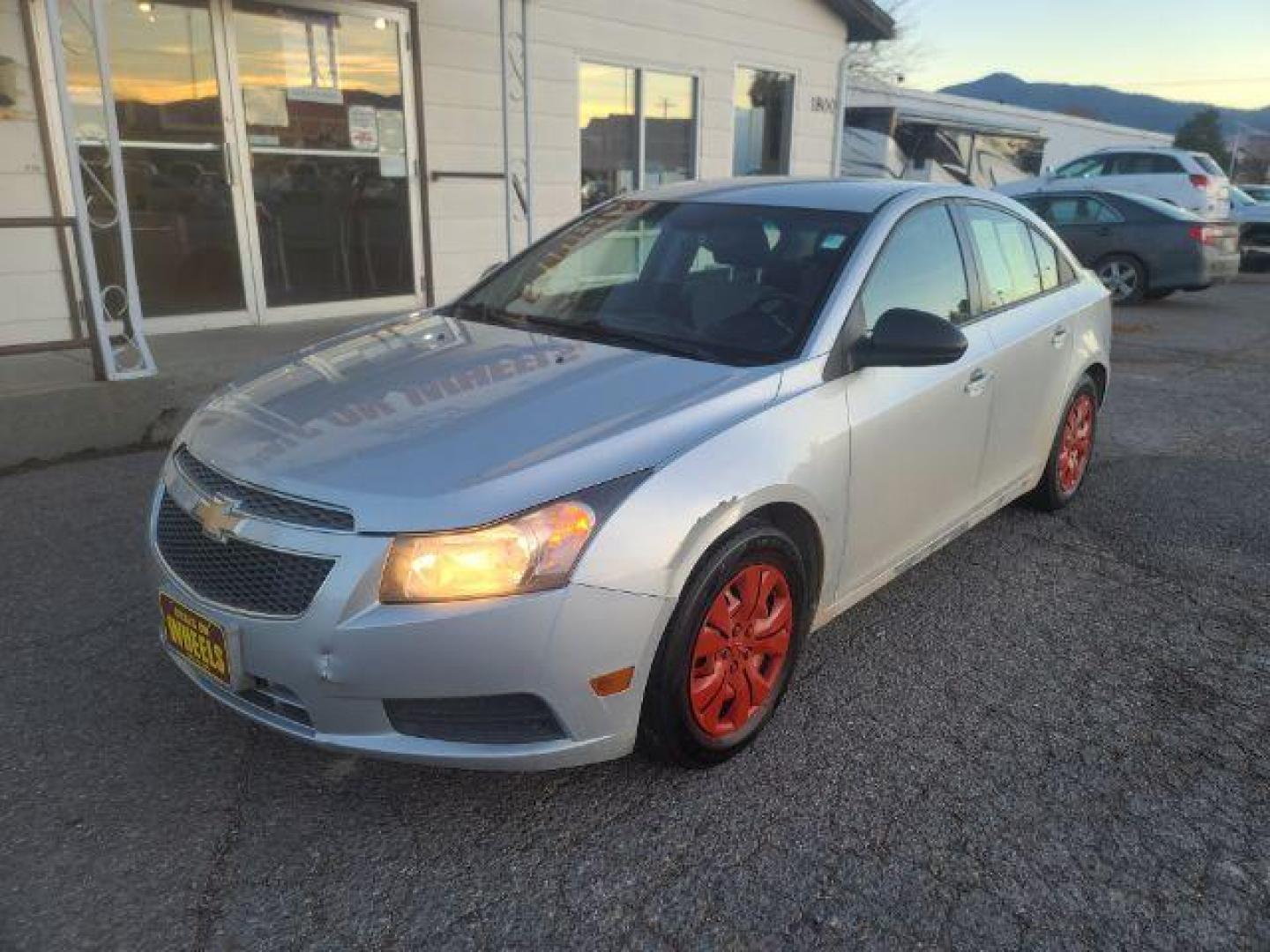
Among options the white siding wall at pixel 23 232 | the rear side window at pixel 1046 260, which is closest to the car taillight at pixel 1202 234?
the rear side window at pixel 1046 260

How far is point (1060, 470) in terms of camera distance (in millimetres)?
4547

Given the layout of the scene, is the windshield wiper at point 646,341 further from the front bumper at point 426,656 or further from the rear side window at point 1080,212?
the rear side window at point 1080,212

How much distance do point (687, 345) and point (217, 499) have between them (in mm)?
1421

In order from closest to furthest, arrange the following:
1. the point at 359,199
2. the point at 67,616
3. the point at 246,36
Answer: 1. the point at 67,616
2. the point at 246,36
3. the point at 359,199

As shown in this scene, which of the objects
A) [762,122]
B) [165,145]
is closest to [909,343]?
[165,145]

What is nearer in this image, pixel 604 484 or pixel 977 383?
pixel 604 484

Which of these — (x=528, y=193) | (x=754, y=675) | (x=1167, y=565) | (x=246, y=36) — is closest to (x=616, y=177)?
(x=528, y=193)

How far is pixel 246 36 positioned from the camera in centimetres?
693

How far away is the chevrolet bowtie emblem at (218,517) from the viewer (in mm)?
2334

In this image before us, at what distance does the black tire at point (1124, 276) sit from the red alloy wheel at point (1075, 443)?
901 centimetres

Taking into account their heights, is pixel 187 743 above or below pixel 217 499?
below

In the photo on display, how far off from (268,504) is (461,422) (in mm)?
507

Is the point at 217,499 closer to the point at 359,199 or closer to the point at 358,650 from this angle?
the point at 358,650

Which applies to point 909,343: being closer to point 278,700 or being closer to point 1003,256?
point 1003,256
